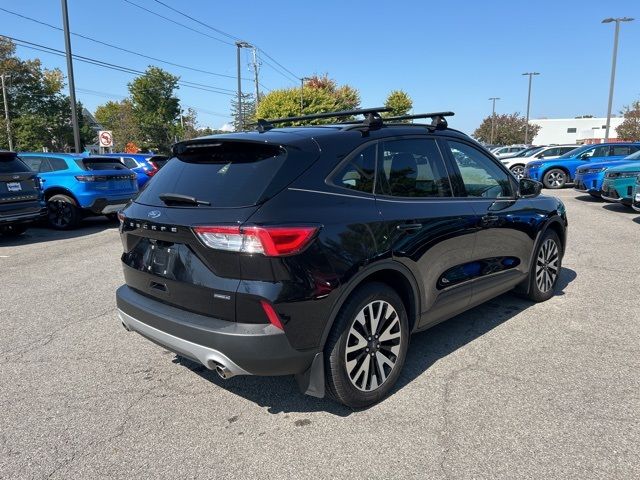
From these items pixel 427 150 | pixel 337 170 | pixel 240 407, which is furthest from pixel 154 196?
pixel 427 150

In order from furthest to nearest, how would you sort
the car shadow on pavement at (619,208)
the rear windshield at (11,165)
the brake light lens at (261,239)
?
the car shadow on pavement at (619,208) < the rear windshield at (11,165) < the brake light lens at (261,239)

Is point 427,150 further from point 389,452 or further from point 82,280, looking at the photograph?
point 82,280

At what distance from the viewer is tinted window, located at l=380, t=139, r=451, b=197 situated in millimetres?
3301

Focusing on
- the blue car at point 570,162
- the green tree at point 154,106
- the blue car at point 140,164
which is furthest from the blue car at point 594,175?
the green tree at point 154,106

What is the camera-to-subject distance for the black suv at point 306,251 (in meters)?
2.58

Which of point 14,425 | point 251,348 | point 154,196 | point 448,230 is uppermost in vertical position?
point 154,196

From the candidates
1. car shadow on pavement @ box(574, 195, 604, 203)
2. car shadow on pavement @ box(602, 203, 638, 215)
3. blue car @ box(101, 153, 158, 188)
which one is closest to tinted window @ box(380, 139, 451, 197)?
car shadow on pavement @ box(602, 203, 638, 215)

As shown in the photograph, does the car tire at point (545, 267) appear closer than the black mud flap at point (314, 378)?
No

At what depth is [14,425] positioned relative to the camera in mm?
2941

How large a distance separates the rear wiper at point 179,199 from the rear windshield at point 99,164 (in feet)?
27.8

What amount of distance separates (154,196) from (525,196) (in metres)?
3.46

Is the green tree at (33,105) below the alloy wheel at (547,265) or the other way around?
the other way around

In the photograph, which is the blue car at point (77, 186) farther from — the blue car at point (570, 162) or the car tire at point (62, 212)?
the blue car at point (570, 162)

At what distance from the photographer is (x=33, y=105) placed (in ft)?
167
